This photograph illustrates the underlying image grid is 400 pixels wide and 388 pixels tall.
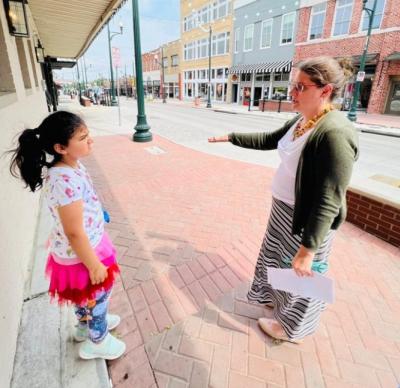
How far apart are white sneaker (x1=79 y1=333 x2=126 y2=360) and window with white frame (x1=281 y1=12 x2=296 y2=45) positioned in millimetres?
26777

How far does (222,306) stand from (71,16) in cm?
894

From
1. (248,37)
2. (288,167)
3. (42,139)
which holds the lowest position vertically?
(288,167)

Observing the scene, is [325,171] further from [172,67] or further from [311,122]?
[172,67]

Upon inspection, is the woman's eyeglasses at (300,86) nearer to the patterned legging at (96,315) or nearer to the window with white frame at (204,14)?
the patterned legging at (96,315)

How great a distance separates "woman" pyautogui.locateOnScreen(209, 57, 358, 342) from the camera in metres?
1.31

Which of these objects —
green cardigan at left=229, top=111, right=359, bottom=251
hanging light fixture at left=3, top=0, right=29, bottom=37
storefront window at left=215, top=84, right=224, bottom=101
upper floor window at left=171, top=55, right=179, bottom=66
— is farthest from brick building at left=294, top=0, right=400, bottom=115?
upper floor window at left=171, top=55, right=179, bottom=66

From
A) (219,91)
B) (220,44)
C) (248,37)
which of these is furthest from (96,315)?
(220,44)

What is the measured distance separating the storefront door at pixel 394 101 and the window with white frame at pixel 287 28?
961 cm

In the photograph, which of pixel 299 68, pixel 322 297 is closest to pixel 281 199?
pixel 322 297

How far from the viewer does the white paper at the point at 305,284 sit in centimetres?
152

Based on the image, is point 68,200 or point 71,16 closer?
point 68,200

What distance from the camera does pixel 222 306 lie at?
2287mm

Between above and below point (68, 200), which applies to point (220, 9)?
above

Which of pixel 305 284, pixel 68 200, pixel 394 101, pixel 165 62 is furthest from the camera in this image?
pixel 165 62
